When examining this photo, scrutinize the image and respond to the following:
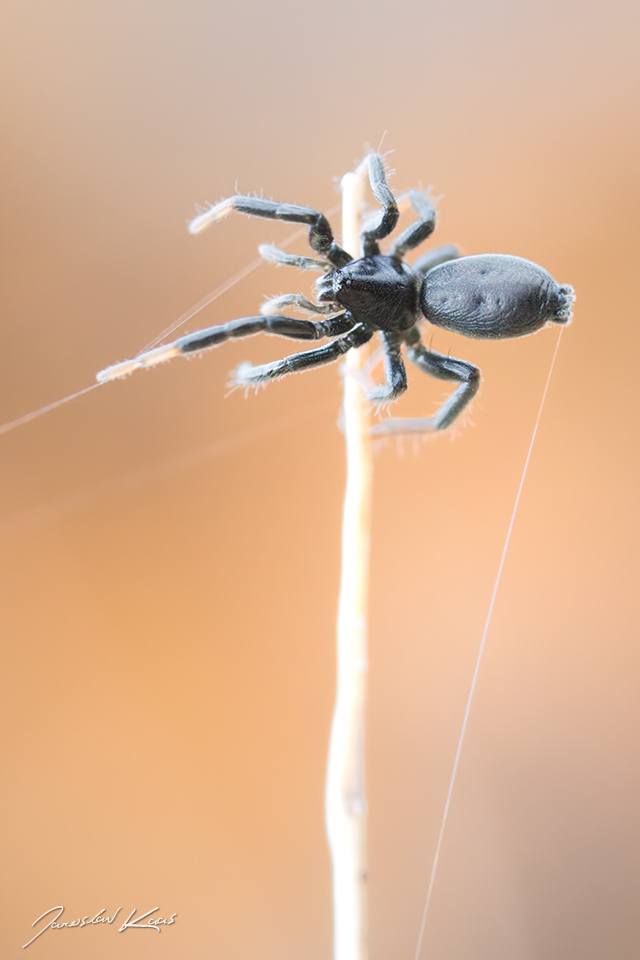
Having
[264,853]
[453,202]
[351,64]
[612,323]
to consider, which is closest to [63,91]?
[351,64]

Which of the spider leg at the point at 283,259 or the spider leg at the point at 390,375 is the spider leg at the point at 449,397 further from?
the spider leg at the point at 283,259

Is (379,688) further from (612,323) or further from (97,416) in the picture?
(612,323)

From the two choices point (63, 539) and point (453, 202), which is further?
point (453, 202)

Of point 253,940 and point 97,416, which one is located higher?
point 97,416

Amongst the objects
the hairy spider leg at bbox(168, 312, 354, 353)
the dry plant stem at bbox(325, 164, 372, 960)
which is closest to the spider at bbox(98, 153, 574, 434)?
the hairy spider leg at bbox(168, 312, 354, 353)
